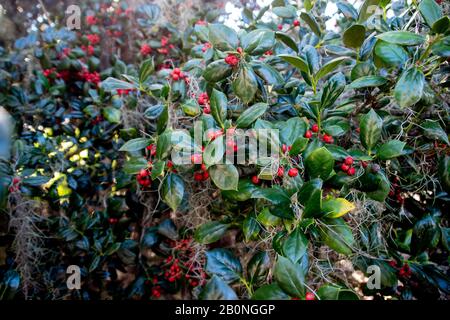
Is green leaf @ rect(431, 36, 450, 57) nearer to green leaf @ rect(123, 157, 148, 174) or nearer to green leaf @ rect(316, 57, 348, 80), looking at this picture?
green leaf @ rect(316, 57, 348, 80)

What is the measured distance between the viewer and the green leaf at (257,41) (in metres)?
0.98

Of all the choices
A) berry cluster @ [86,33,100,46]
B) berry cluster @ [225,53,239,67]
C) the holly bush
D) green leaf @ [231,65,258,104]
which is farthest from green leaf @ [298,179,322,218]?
berry cluster @ [86,33,100,46]

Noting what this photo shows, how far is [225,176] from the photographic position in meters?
0.88

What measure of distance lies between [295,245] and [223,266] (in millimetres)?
296

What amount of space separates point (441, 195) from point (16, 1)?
108 inches

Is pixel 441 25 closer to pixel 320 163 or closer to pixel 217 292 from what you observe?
pixel 320 163

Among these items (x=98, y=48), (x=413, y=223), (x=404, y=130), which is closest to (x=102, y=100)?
(x=98, y=48)

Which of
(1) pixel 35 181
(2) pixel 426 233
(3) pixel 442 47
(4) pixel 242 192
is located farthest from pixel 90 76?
(2) pixel 426 233

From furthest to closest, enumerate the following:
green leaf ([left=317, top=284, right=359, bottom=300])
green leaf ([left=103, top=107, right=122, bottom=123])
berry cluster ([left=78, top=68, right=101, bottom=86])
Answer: berry cluster ([left=78, top=68, right=101, bottom=86]) < green leaf ([left=103, top=107, right=122, bottom=123]) < green leaf ([left=317, top=284, right=359, bottom=300])

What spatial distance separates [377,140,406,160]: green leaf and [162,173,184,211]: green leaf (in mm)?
598

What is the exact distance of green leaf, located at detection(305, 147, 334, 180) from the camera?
0.83 meters

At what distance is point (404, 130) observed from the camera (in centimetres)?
116

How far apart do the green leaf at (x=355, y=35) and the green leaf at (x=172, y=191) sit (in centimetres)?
72

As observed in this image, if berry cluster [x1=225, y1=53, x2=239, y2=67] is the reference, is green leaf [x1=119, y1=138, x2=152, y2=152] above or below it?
below
